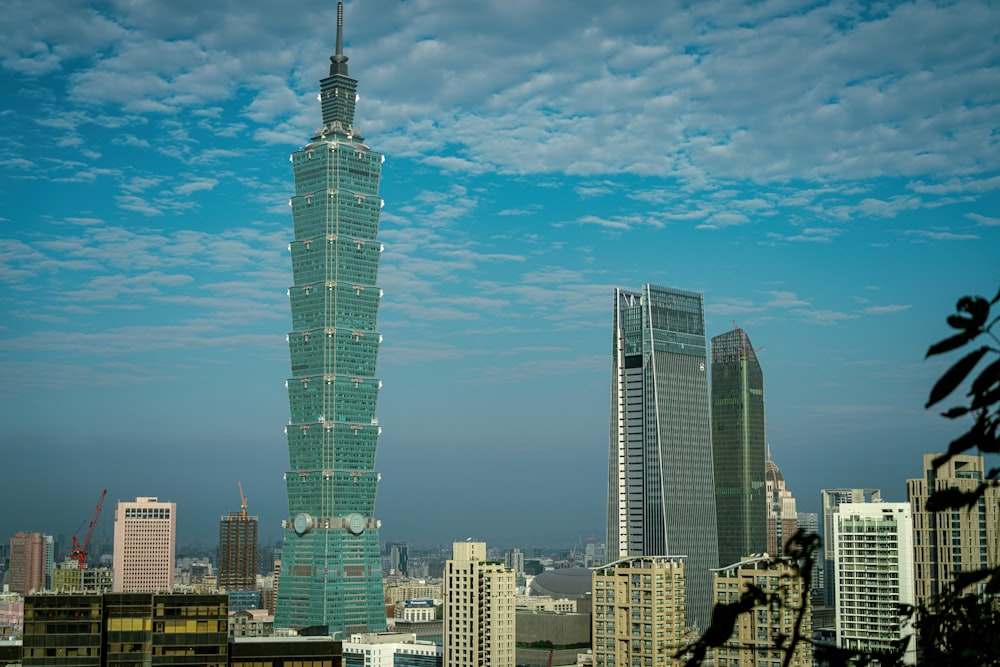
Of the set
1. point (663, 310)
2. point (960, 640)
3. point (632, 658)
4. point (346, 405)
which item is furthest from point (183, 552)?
point (960, 640)

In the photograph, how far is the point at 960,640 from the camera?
2.93 m

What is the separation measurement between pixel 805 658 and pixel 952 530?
13.9 metres

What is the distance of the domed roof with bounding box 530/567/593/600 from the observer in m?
112

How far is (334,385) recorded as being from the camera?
305 ft

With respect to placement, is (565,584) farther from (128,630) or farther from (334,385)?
(128,630)

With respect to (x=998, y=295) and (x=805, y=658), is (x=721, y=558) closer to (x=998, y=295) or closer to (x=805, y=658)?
(x=805, y=658)

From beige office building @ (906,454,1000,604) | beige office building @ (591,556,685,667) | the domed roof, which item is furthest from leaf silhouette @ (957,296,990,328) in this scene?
the domed roof

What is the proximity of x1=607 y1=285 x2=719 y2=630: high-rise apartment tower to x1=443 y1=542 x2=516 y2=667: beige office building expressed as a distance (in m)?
31.2

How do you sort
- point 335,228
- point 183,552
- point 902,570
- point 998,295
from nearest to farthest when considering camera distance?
1. point 998,295
2. point 902,570
3. point 335,228
4. point 183,552

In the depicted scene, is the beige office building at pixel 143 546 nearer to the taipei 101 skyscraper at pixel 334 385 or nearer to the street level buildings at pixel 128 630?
the taipei 101 skyscraper at pixel 334 385

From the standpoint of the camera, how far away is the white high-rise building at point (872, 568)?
49406mm

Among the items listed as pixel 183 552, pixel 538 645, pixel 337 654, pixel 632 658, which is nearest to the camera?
pixel 337 654

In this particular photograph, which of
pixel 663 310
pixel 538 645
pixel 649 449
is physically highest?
pixel 663 310

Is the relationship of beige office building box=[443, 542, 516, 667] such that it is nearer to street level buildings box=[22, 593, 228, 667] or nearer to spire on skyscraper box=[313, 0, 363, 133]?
street level buildings box=[22, 593, 228, 667]
